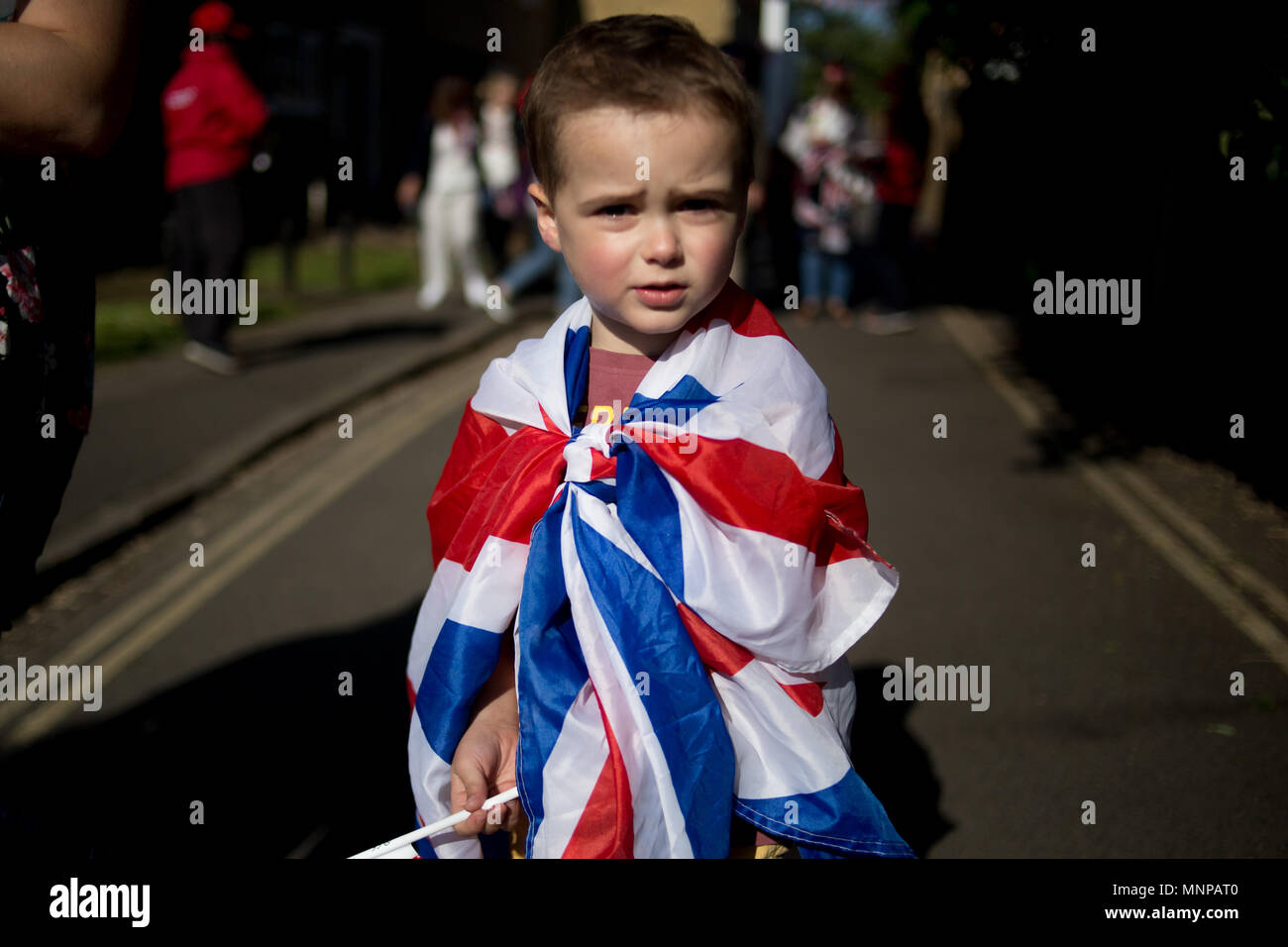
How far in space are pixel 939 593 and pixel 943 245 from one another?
48.1 feet

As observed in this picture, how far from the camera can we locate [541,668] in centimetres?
204

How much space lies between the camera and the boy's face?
189 centimetres

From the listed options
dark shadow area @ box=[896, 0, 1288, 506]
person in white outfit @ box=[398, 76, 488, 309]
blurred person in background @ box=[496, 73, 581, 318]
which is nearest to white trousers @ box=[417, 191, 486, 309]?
person in white outfit @ box=[398, 76, 488, 309]

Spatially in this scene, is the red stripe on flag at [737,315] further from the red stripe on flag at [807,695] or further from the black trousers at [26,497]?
the black trousers at [26,497]

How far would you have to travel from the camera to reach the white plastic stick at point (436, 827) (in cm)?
200

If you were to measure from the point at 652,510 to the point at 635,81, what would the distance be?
0.67 metres

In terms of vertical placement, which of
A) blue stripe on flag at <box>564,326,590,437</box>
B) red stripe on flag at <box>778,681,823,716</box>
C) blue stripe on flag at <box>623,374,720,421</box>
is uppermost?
blue stripe on flag at <box>564,326,590,437</box>

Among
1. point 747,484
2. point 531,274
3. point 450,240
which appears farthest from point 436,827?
point 450,240

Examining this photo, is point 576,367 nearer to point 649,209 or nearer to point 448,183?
point 649,209

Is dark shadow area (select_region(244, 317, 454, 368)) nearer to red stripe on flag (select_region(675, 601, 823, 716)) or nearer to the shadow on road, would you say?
the shadow on road

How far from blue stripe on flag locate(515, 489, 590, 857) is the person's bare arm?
3.01 feet

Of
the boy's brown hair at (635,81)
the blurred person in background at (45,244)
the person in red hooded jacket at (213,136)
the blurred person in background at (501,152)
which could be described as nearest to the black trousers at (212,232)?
the person in red hooded jacket at (213,136)

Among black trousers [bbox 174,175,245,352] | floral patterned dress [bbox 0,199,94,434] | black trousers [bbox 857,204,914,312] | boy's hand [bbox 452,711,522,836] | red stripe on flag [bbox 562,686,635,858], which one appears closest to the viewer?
floral patterned dress [bbox 0,199,94,434]

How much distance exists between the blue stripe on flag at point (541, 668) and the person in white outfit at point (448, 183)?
10.6 m
